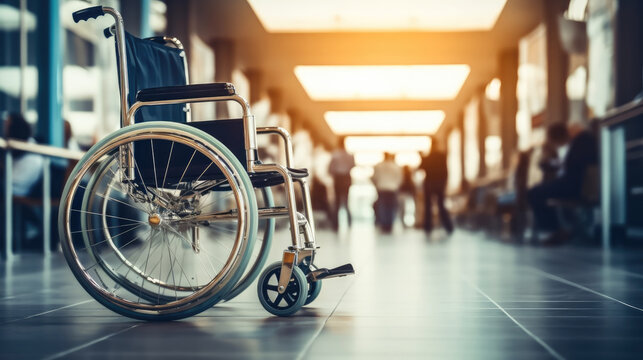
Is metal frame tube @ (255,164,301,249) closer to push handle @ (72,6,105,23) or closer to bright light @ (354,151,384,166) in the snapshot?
push handle @ (72,6,105,23)

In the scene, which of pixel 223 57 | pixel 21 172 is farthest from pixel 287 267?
pixel 223 57

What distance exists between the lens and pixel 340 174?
33.9 ft

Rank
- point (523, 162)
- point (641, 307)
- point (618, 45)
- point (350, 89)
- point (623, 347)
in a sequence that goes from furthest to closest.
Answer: point (350, 89), point (523, 162), point (618, 45), point (641, 307), point (623, 347)

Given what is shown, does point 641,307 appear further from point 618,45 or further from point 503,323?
point 618,45

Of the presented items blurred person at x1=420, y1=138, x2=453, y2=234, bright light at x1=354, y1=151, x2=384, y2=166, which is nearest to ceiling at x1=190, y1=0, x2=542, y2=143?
blurred person at x1=420, y1=138, x2=453, y2=234

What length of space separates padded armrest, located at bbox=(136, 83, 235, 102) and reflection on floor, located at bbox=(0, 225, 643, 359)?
573 millimetres

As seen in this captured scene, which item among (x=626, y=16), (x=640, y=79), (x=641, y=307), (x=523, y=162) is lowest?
(x=641, y=307)

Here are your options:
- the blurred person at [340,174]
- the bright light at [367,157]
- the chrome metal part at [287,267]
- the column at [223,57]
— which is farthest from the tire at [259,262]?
the bright light at [367,157]

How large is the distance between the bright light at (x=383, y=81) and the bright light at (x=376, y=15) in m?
2.45

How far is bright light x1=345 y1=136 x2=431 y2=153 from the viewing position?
965 inches

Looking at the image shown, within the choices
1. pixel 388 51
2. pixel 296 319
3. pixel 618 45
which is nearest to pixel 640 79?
pixel 618 45

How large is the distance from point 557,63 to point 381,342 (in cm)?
830

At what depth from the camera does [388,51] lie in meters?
12.2

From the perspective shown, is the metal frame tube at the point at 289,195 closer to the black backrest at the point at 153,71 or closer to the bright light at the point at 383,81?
the black backrest at the point at 153,71
